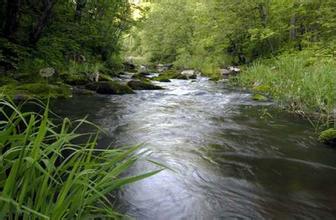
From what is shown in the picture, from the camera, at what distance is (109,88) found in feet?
33.5

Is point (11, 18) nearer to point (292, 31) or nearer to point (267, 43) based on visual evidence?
point (292, 31)

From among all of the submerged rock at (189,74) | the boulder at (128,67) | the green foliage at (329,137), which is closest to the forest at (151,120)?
the green foliage at (329,137)

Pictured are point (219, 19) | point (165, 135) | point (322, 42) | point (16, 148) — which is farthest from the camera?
point (219, 19)

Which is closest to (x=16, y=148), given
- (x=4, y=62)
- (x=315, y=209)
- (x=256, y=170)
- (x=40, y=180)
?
(x=40, y=180)

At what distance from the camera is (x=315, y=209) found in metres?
2.98

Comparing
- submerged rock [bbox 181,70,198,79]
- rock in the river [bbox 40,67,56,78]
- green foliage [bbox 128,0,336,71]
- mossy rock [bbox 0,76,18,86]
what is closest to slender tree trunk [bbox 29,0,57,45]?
rock in the river [bbox 40,67,56,78]

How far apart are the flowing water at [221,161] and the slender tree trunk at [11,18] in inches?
146

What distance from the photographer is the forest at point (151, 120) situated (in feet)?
5.73

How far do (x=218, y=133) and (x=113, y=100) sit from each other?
13.8 feet

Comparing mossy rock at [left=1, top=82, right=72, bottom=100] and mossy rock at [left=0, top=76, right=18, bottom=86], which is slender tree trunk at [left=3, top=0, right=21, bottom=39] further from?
mossy rock at [left=1, top=82, right=72, bottom=100]

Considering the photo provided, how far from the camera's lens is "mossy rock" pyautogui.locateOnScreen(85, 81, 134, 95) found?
10205 mm

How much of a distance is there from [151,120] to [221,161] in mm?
2842

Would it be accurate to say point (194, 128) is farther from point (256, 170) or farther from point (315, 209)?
point (315, 209)

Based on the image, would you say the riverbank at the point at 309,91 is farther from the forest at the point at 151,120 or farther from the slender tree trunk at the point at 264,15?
the slender tree trunk at the point at 264,15
